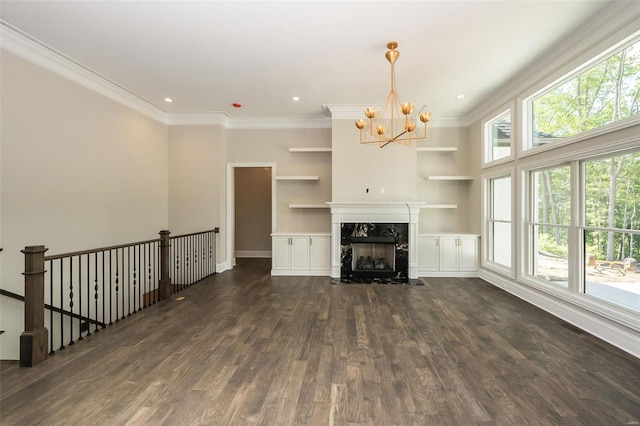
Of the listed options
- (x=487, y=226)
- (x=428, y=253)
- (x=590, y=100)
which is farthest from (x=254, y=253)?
(x=590, y=100)

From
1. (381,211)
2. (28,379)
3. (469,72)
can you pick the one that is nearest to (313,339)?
(28,379)

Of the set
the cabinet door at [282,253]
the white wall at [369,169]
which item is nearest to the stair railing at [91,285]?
the cabinet door at [282,253]

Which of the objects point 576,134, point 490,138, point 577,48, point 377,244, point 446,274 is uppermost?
point 577,48

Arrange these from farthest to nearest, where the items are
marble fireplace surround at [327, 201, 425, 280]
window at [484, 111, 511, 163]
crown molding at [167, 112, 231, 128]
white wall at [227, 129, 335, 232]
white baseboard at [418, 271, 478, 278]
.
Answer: white wall at [227, 129, 335, 232] < crown molding at [167, 112, 231, 128] < white baseboard at [418, 271, 478, 278] < marble fireplace surround at [327, 201, 425, 280] < window at [484, 111, 511, 163]

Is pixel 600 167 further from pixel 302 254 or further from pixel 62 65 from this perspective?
pixel 62 65

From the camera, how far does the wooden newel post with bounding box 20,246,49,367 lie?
2.37 metres

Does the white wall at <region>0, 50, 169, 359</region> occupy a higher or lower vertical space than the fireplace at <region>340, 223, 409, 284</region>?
higher

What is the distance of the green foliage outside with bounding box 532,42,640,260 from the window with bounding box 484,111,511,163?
826 mm

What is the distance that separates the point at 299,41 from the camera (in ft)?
10.3

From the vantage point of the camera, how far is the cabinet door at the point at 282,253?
220 inches

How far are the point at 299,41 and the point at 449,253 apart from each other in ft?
14.4

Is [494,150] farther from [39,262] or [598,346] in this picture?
[39,262]

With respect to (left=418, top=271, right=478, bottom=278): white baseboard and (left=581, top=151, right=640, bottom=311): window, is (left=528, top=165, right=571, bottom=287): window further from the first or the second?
(left=418, top=271, right=478, bottom=278): white baseboard

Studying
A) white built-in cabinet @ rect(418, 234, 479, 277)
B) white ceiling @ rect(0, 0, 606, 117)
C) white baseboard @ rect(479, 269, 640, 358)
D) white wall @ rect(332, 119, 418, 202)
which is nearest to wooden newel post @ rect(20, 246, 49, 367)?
white ceiling @ rect(0, 0, 606, 117)
